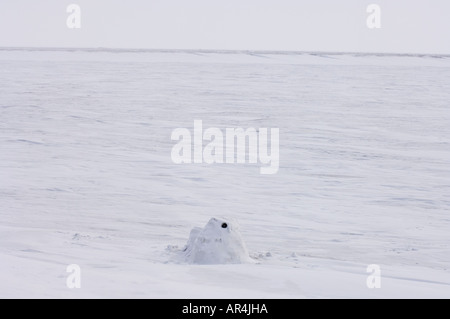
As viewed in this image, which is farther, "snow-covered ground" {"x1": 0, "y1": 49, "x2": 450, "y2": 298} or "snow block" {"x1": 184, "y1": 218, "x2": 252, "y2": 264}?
"snow block" {"x1": 184, "y1": 218, "x2": 252, "y2": 264}

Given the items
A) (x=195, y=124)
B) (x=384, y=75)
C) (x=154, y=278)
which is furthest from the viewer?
(x=384, y=75)

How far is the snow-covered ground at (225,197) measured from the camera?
412cm

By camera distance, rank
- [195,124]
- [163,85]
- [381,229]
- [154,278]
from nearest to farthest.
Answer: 1. [154,278]
2. [381,229]
3. [195,124]
4. [163,85]

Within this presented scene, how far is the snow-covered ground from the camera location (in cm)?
412

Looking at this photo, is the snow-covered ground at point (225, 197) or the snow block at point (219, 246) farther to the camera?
the snow block at point (219, 246)

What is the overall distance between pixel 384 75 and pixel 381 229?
2208 centimetres

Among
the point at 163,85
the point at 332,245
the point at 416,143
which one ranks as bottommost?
the point at 332,245

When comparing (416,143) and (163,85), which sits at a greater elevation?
(163,85)

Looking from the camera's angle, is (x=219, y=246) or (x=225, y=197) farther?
(x=225, y=197)

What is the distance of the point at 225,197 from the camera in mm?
8219

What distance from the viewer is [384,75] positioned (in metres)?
27.9

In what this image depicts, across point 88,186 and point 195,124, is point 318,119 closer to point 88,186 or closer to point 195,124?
point 195,124

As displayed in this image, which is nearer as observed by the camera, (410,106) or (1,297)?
(1,297)
